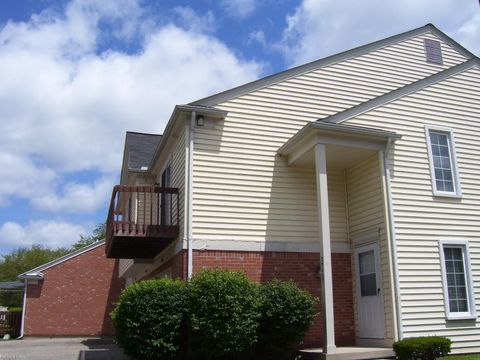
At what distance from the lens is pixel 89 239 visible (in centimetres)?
5666

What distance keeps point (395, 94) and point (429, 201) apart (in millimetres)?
2919

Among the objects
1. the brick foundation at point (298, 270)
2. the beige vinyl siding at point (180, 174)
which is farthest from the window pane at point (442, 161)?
the beige vinyl siding at point (180, 174)

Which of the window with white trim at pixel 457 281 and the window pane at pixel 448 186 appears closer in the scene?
the window with white trim at pixel 457 281

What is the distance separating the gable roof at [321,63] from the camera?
43.1ft

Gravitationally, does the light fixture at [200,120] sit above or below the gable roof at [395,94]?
below

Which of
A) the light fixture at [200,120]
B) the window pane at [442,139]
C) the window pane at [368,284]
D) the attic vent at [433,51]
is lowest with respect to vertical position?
the window pane at [368,284]

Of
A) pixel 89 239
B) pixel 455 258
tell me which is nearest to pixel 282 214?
pixel 455 258

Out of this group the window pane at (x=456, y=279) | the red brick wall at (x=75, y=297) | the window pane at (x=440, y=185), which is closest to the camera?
the window pane at (x=456, y=279)

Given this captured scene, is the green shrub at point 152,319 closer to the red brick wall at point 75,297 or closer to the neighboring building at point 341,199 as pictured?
the neighboring building at point 341,199

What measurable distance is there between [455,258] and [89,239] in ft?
162

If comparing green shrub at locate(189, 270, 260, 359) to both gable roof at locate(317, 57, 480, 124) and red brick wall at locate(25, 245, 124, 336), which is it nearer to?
gable roof at locate(317, 57, 480, 124)

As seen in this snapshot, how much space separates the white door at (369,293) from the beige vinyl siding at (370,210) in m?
0.17

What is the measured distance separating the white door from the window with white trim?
160cm

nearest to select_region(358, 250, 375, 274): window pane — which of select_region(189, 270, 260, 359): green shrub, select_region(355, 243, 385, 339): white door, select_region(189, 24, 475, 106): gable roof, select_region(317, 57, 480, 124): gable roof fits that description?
select_region(355, 243, 385, 339): white door
